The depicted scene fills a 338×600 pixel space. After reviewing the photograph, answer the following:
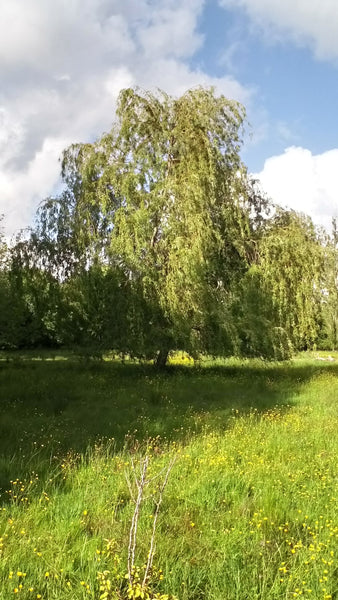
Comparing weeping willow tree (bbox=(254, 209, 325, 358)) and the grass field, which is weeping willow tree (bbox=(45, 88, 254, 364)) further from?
the grass field

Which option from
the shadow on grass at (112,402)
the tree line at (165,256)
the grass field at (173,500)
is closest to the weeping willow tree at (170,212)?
the tree line at (165,256)

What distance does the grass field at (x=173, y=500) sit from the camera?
12.3 ft

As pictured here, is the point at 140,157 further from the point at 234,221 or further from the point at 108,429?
the point at 108,429

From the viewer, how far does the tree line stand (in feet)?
52.0

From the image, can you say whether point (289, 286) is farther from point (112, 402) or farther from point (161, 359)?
point (112, 402)

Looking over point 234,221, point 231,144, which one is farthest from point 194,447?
point 231,144

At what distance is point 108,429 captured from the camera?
876 centimetres

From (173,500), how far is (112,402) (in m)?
6.35

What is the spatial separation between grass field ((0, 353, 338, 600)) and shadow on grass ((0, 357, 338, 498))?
0.06 metres

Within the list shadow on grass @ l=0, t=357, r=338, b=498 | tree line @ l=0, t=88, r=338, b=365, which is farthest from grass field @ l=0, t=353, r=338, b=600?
tree line @ l=0, t=88, r=338, b=365

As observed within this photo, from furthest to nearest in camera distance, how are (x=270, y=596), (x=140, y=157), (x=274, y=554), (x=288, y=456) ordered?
1. (x=140, y=157)
2. (x=288, y=456)
3. (x=274, y=554)
4. (x=270, y=596)

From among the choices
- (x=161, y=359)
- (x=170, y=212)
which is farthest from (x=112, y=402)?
(x=170, y=212)

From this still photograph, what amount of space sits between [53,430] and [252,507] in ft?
15.4

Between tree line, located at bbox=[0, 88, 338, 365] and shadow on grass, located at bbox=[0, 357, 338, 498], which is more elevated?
tree line, located at bbox=[0, 88, 338, 365]
